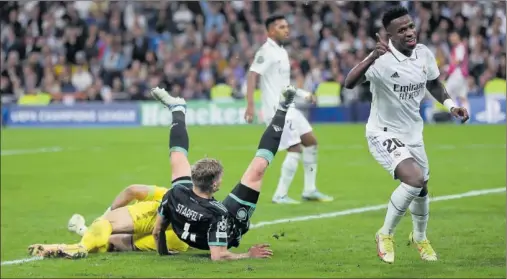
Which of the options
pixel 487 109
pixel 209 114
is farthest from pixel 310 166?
pixel 209 114

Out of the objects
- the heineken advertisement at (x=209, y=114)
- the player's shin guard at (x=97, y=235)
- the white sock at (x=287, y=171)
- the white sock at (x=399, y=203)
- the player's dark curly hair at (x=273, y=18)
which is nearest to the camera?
the white sock at (x=399, y=203)

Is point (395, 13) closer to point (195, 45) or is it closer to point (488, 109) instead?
point (488, 109)

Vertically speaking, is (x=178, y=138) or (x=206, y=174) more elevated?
(x=178, y=138)

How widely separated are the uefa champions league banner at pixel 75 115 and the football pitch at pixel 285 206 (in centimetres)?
344

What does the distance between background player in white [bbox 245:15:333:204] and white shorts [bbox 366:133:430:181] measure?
187 inches

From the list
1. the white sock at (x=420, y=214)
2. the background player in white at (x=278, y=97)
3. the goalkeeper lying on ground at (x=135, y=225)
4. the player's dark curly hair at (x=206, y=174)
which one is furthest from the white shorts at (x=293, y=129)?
the player's dark curly hair at (x=206, y=174)

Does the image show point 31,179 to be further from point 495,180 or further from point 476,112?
point 476,112

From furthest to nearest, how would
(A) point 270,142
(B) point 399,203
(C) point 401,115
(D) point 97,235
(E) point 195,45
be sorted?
(E) point 195,45
(D) point 97,235
(A) point 270,142
(C) point 401,115
(B) point 399,203

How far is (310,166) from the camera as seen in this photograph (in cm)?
1587

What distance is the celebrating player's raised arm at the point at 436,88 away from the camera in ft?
34.4

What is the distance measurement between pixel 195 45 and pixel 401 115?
25.2 m

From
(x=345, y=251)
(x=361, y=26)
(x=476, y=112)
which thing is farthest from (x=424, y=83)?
(x=361, y=26)

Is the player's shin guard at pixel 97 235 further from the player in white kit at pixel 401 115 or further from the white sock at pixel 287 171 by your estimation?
the white sock at pixel 287 171

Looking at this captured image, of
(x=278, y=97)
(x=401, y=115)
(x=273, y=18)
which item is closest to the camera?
(x=401, y=115)
